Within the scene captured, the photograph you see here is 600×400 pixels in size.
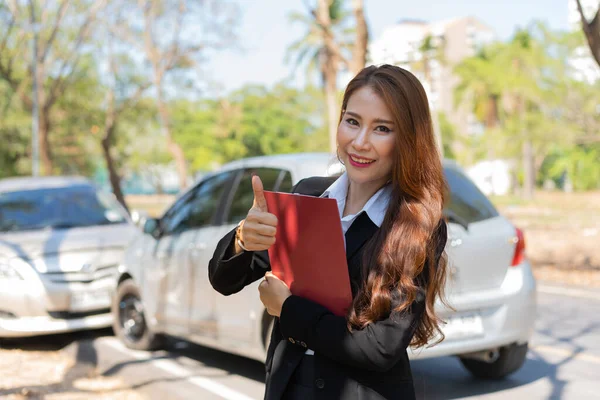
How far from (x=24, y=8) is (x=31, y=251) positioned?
2012 cm

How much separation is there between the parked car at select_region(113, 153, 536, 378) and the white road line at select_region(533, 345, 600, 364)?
1120 millimetres

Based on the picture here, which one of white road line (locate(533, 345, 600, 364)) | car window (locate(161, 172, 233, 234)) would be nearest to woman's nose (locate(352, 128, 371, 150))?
car window (locate(161, 172, 233, 234))

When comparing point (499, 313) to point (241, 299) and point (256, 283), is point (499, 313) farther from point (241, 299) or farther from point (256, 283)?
point (241, 299)

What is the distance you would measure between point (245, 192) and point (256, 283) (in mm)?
1028

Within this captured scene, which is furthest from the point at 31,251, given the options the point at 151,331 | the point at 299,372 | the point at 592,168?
the point at 592,168

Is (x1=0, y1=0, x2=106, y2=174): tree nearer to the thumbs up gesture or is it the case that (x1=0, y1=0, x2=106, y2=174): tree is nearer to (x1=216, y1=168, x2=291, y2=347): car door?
(x1=216, y1=168, x2=291, y2=347): car door

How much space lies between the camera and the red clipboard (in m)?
2.17

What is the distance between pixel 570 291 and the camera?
440 inches

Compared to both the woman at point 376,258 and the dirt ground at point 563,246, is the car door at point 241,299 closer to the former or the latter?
the woman at point 376,258

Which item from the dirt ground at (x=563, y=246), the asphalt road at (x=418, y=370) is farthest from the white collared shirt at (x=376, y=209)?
the dirt ground at (x=563, y=246)

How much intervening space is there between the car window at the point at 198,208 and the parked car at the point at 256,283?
0.04 feet

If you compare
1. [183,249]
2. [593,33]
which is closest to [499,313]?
[183,249]

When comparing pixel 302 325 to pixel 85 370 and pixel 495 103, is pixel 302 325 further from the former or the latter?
pixel 495 103

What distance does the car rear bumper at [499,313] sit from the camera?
5.59 metres
